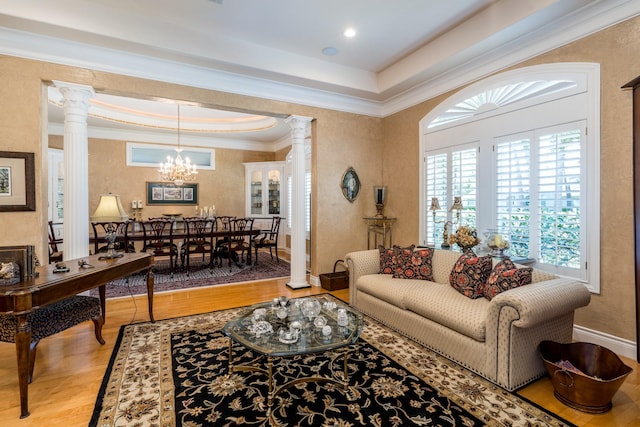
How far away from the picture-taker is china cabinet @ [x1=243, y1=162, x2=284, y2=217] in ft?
28.2

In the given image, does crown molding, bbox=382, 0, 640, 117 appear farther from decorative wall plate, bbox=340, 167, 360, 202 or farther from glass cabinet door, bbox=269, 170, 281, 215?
glass cabinet door, bbox=269, 170, 281, 215

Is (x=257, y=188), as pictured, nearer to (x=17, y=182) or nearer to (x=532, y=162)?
(x=17, y=182)

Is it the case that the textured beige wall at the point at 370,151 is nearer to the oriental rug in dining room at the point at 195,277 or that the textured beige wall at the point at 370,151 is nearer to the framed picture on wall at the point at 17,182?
the framed picture on wall at the point at 17,182


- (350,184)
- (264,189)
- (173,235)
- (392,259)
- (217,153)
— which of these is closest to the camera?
(392,259)

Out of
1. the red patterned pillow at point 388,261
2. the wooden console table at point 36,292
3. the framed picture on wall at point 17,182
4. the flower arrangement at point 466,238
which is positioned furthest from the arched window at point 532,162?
the framed picture on wall at point 17,182

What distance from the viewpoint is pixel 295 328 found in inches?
87.7

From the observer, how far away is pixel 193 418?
1921mm

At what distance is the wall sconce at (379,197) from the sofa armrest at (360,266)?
149 cm

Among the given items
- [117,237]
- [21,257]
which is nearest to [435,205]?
[21,257]

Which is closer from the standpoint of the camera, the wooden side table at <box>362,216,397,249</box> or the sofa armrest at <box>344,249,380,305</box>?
the sofa armrest at <box>344,249,380,305</box>

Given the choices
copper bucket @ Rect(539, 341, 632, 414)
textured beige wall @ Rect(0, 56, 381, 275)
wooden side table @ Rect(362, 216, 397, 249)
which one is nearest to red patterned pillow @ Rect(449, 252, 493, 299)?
copper bucket @ Rect(539, 341, 632, 414)

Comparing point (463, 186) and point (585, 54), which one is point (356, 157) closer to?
point (463, 186)

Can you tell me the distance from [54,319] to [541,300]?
3692 mm

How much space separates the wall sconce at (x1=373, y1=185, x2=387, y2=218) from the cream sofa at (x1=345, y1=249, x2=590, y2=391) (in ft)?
7.42
